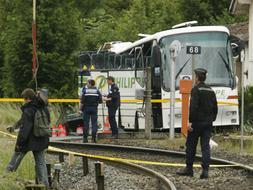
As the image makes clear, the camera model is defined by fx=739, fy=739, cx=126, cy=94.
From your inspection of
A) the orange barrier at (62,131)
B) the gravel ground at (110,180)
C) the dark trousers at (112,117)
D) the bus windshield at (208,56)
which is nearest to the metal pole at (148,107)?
the dark trousers at (112,117)

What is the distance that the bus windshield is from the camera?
23.2 metres

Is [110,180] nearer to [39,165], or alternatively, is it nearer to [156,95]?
[39,165]

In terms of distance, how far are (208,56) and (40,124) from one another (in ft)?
40.8

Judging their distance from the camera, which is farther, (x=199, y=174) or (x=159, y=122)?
(x=159, y=122)

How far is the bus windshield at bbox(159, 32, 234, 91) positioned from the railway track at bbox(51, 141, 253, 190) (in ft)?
15.2

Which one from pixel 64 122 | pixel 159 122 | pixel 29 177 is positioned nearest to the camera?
pixel 29 177

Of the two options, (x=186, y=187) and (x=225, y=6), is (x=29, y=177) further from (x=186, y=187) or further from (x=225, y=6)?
(x=225, y=6)

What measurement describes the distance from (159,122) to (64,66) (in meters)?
12.0

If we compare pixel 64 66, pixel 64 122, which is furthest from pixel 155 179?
pixel 64 66

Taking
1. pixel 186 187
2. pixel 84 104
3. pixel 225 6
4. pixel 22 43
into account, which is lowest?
pixel 186 187

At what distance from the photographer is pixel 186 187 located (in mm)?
12312

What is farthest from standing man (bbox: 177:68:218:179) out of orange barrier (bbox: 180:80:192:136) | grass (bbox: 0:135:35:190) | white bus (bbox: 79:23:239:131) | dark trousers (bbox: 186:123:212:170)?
white bus (bbox: 79:23:239:131)

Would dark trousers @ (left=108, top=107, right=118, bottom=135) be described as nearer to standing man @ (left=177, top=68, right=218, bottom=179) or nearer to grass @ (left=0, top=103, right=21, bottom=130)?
grass @ (left=0, top=103, right=21, bottom=130)

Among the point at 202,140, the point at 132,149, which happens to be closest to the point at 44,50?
the point at 132,149
